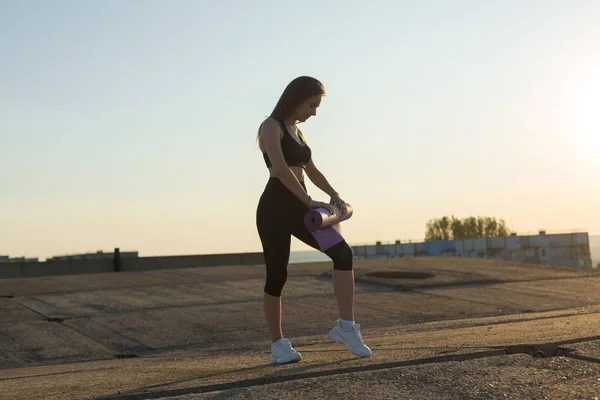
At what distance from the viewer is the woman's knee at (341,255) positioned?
435 centimetres

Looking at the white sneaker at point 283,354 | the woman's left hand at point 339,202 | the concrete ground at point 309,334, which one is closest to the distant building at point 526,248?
the concrete ground at point 309,334

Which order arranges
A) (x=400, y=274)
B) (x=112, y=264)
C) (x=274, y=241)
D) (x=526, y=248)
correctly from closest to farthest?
(x=274, y=241) → (x=400, y=274) → (x=112, y=264) → (x=526, y=248)

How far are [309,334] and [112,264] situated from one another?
53.8 ft

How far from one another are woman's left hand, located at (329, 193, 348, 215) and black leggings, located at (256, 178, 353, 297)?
24 cm

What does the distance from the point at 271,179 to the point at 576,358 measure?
2012 millimetres

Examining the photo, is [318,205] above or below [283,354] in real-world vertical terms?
above

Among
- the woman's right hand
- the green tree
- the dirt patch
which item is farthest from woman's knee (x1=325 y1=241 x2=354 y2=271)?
the green tree

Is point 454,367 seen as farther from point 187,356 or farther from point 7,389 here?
point 187,356

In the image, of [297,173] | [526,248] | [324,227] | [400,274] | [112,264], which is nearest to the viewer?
[324,227]

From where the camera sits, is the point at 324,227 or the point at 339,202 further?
the point at 339,202

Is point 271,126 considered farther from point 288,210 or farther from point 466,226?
point 466,226

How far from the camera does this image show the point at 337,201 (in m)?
4.63

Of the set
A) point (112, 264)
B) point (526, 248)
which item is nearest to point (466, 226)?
point (526, 248)

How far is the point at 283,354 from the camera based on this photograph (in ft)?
13.9
